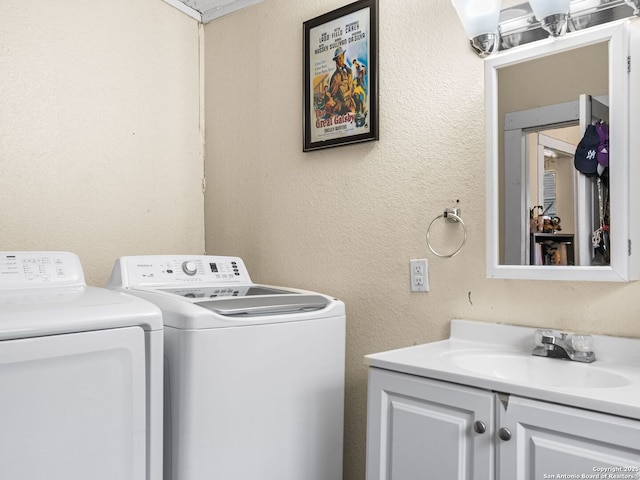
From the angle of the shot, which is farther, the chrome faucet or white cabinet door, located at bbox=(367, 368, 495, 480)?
the chrome faucet

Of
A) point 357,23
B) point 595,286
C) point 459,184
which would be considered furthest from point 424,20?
point 595,286

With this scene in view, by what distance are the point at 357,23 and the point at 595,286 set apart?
4.43ft

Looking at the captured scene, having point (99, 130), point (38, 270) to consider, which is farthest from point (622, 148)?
point (99, 130)

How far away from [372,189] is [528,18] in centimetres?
80

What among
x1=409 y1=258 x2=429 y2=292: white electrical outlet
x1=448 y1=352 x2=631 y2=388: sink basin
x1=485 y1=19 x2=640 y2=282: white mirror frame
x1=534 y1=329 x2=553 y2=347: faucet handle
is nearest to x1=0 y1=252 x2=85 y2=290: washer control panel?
x1=409 y1=258 x2=429 y2=292: white electrical outlet


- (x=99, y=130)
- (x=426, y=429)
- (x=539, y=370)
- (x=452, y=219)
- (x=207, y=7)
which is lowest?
(x=426, y=429)

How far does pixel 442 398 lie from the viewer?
4.40ft

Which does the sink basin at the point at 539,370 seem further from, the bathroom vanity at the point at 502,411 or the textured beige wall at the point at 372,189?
the textured beige wall at the point at 372,189

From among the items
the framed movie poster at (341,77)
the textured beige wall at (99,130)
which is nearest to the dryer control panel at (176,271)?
the textured beige wall at (99,130)

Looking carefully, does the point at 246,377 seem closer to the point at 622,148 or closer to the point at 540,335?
the point at 540,335

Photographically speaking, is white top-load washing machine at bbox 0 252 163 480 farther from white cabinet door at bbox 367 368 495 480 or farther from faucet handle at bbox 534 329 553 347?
faucet handle at bbox 534 329 553 347

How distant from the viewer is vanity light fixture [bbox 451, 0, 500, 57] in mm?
1627

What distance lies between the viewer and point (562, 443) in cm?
114

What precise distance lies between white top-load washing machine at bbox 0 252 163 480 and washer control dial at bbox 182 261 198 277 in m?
0.56
